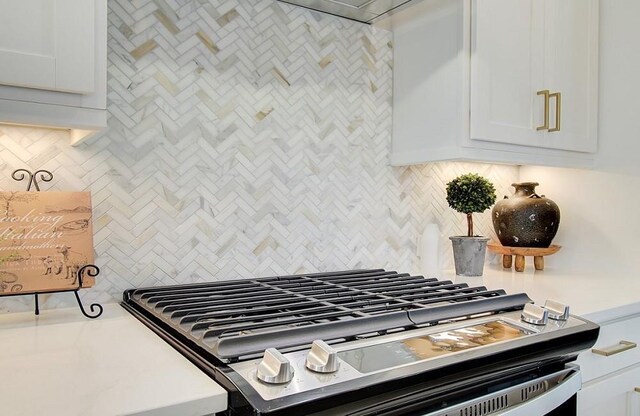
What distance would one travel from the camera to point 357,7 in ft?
5.26

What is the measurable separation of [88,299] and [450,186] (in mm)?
1275

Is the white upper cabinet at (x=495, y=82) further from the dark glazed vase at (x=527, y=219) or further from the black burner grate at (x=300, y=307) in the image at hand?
the black burner grate at (x=300, y=307)

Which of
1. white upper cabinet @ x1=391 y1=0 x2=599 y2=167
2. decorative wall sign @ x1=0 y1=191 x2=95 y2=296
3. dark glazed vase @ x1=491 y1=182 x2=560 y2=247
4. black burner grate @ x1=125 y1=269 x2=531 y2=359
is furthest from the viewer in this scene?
dark glazed vase @ x1=491 y1=182 x2=560 y2=247

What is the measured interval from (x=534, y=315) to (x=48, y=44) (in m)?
1.18

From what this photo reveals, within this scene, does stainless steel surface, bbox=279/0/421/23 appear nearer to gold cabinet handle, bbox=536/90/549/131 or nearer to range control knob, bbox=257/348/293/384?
gold cabinet handle, bbox=536/90/549/131

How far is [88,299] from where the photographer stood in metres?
1.28

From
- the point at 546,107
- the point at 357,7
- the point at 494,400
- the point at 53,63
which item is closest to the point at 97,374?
the point at 53,63

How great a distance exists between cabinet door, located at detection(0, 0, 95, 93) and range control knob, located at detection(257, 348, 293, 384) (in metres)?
0.64

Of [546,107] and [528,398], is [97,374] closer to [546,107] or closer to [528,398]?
[528,398]

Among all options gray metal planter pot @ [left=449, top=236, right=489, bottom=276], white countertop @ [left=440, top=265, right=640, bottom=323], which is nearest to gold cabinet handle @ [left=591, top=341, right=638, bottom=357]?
white countertop @ [left=440, top=265, right=640, bottom=323]

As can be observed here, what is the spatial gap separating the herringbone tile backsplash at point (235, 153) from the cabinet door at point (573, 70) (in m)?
0.57

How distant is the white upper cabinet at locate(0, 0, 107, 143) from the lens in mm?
912

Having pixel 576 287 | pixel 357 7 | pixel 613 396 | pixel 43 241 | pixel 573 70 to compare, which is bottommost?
pixel 613 396

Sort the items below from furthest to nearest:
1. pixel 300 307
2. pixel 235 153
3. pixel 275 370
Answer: pixel 235 153
pixel 300 307
pixel 275 370
